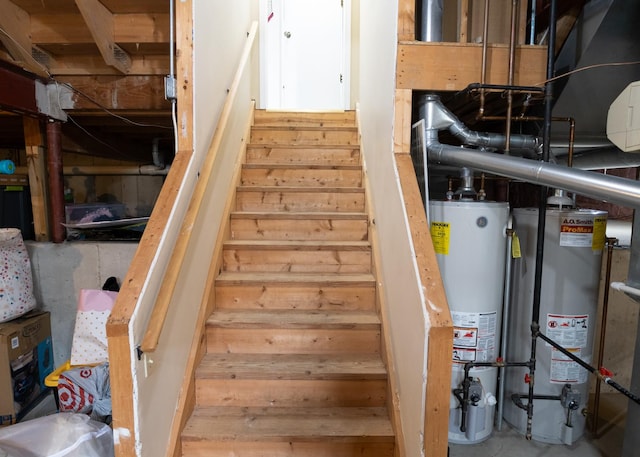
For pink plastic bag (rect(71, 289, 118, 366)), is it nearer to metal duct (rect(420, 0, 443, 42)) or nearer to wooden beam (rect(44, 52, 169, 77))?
wooden beam (rect(44, 52, 169, 77))

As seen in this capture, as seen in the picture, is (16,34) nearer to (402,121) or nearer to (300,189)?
(300,189)

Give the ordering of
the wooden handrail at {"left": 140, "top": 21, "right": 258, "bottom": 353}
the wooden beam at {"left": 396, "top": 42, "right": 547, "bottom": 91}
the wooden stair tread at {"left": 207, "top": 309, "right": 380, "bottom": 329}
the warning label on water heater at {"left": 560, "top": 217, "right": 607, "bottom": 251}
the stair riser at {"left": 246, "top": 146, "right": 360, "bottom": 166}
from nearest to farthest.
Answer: the wooden handrail at {"left": 140, "top": 21, "right": 258, "bottom": 353} < the wooden beam at {"left": 396, "top": 42, "right": 547, "bottom": 91} < the warning label on water heater at {"left": 560, "top": 217, "right": 607, "bottom": 251} < the wooden stair tread at {"left": 207, "top": 309, "right": 380, "bottom": 329} < the stair riser at {"left": 246, "top": 146, "right": 360, "bottom": 166}

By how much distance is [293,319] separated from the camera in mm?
1876

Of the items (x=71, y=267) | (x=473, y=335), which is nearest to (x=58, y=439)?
(x=71, y=267)

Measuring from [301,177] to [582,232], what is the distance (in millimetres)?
1811

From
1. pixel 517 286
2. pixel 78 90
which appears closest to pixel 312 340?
pixel 517 286

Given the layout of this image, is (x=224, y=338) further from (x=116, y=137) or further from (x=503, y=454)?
(x=116, y=137)

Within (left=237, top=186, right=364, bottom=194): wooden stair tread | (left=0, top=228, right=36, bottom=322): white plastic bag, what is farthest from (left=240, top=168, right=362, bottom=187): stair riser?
(left=0, top=228, right=36, bottom=322): white plastic bag

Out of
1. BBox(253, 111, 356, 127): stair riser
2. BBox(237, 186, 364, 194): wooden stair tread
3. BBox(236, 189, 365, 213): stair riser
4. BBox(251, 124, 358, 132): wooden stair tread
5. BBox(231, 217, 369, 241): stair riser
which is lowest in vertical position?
BBox(231, 217, 369, 241): stair riser

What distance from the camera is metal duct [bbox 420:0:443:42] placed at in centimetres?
169

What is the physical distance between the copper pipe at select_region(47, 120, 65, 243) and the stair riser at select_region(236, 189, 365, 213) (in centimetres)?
123

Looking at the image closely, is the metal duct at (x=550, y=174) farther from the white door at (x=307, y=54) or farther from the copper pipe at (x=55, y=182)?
the white door at (x=307, y=54)

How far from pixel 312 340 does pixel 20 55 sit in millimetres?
2512

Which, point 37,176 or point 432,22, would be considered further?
point 37,176
